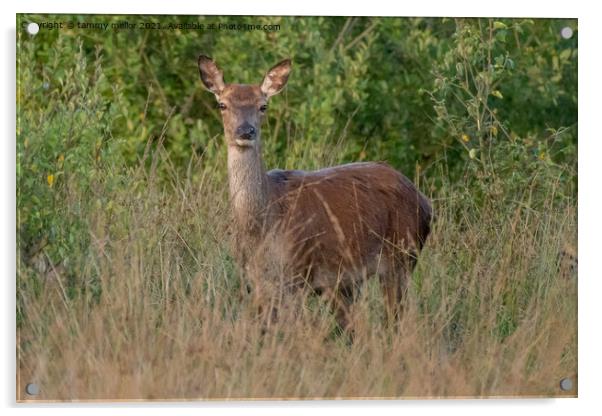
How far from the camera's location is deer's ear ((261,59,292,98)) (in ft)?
29.8

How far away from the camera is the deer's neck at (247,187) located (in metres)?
9.00

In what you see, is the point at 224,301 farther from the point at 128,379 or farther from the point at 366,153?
the point at 366,153

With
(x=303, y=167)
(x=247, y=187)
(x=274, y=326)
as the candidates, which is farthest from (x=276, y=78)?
(x=274, y=326)

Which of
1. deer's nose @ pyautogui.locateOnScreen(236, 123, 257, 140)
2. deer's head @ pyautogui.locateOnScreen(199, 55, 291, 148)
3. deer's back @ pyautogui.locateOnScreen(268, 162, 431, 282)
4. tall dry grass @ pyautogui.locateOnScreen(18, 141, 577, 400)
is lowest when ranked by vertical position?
tall dry grass @ pyautogui.locateOnScreen(18, 141, 577, 400)

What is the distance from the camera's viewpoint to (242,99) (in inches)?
356

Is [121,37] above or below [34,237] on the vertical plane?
above

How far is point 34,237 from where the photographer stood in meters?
8.58

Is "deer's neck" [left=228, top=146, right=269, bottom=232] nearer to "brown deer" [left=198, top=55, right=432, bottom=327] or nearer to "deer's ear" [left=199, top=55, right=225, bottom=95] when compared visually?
"brown deer" [left=198, top=55, right=432, bottom=327]

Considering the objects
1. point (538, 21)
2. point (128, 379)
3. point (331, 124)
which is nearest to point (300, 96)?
point (331, 124)

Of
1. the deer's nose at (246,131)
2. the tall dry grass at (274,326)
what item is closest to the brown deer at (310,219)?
the deer's nose at (246,131)

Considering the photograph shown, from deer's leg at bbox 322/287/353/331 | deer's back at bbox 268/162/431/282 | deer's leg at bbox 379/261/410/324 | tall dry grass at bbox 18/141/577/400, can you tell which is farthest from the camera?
deer's back at bbox 268/162/431/282

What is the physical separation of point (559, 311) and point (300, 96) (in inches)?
90.8

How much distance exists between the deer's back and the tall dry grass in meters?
0.24

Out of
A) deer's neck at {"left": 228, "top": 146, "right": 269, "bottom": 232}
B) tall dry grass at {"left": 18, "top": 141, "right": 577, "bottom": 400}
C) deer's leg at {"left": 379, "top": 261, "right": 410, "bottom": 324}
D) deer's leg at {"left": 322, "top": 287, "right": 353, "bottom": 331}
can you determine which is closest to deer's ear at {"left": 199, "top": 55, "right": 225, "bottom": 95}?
deer's neck at {"left": 228, "top": 146, "right": 269, "bottom": 232}
